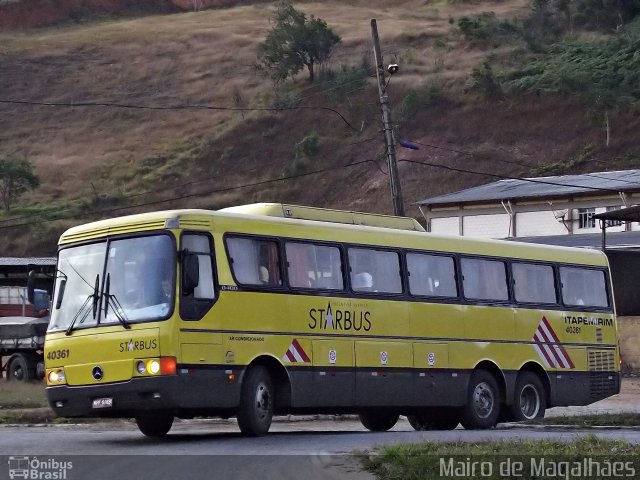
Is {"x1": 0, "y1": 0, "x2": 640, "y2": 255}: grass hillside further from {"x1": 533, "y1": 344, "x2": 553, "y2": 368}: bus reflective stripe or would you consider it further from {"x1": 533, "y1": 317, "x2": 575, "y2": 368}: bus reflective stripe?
{"x1": 533, "y1": 344, "x2": 553, "y2": 368}: bus reflective stripe

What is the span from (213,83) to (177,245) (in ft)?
298

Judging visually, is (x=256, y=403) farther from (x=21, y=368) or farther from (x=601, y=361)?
(x=21, y=368)

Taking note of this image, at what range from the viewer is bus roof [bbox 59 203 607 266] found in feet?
56.1

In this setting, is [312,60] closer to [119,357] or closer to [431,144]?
[431,144]

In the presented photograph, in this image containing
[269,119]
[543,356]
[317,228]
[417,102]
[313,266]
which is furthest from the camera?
[269,119]

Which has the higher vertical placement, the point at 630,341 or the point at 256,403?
the point at 630,341

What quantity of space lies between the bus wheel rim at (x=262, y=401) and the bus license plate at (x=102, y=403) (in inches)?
77.6

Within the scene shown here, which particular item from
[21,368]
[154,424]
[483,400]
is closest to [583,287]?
[483,400]

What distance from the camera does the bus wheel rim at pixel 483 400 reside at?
21.1m

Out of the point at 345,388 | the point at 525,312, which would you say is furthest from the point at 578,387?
the point at 345,388

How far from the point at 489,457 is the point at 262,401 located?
5375mm

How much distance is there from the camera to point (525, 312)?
22344 mm

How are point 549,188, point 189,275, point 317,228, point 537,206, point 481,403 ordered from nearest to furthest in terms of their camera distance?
point 189,275 → point 317,228 → point 481,403 → point 537,206 → point 549,188

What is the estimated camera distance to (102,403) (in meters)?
16.4
